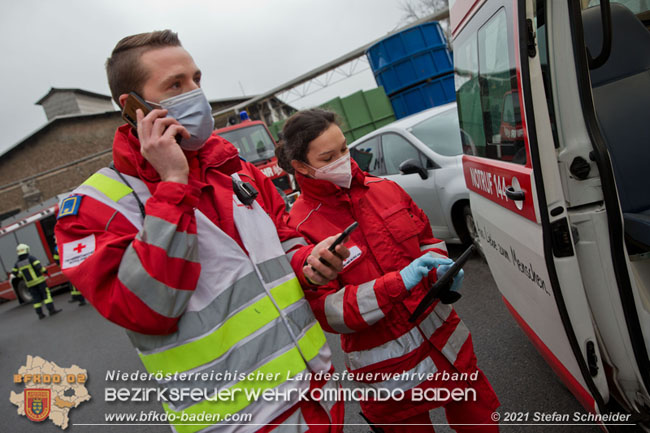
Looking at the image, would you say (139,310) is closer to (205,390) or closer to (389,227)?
(205,390)

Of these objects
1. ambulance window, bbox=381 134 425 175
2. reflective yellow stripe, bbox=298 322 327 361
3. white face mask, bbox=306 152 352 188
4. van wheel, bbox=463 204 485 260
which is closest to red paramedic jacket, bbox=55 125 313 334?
reflective yellow stripe, bbox=298 322 327 361

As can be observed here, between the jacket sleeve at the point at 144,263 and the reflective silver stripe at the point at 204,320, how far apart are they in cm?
3

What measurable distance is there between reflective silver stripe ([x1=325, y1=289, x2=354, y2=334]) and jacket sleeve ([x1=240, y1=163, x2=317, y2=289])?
17 cm

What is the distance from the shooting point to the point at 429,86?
35.3ft

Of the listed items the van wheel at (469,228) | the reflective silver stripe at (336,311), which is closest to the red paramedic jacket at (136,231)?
the reflective silver stripe at (336,311)

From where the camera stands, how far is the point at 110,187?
108 cm

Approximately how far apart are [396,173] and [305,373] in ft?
14.1

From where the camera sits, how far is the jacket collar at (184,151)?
44.0 inches

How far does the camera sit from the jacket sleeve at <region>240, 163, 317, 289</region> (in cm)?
136

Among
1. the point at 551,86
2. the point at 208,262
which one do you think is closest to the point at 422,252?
the point at 551,86

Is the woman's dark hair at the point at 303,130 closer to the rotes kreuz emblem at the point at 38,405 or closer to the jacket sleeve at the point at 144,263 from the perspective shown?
the jacket sleeve at the point at 144,263

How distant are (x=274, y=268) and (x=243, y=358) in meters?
0.27

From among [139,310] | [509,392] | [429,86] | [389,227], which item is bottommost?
[509,392]
